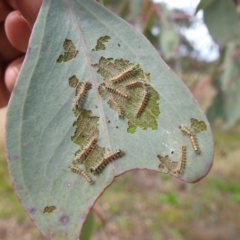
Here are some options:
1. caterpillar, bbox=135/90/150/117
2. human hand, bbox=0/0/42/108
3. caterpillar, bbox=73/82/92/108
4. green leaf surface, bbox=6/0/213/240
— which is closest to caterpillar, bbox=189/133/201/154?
green leaf surface, bbox=6/0/213/240

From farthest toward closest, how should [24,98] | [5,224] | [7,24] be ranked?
[5,224]
[7,24]
[24,98]

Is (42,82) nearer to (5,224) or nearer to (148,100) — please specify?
(148,100)

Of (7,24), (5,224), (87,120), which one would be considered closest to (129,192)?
(5,224)

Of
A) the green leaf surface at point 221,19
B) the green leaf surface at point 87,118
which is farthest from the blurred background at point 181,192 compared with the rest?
the green leaf surface at point 87,118

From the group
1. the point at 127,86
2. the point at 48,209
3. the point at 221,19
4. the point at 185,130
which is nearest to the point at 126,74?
the point at 127,86

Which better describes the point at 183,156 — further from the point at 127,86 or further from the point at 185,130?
the point at 127,86

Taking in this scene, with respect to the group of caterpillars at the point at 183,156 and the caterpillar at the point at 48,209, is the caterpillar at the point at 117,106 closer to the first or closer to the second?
the group of caterpillars at the point at 183,156
